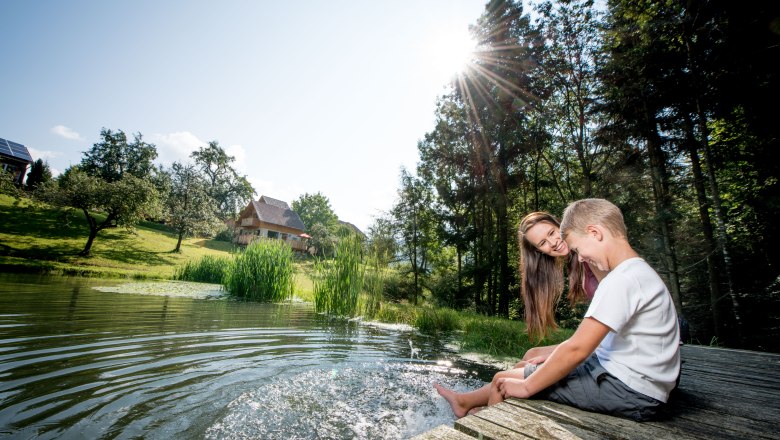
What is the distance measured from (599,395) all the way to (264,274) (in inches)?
440

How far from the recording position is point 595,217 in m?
1.59

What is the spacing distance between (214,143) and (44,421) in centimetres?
4838

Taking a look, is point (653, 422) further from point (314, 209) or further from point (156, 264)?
point (314, 209)

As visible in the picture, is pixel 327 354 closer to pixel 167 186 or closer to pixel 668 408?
pixel 668 408

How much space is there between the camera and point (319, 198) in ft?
198

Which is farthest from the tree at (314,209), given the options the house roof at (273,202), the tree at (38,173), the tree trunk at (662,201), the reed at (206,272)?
the tree trunk at (662,201)

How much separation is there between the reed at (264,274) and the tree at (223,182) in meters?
35.9

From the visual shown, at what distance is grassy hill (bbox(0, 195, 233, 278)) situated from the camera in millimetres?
15266

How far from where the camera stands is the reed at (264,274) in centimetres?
1120

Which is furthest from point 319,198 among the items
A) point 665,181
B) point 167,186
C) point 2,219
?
point 665,181

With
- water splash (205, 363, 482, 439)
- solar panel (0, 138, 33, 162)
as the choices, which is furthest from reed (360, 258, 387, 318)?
solar panel (0, 138, 33, 162)

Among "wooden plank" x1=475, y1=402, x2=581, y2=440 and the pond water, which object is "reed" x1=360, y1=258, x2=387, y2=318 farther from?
"wooden plank" x1=475, y1=402, x2=581, y2=440

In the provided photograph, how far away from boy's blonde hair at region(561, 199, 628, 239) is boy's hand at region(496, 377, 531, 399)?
803mm

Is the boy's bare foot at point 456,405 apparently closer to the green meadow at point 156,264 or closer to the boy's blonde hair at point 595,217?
the boy's blonde hair at point 595,217
